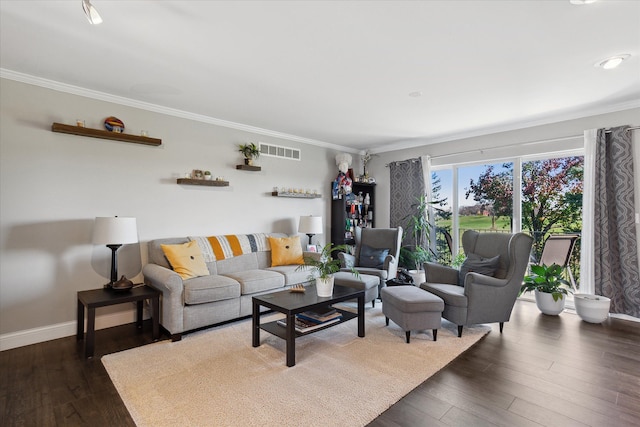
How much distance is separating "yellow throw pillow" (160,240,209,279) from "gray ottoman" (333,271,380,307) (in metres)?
1.60

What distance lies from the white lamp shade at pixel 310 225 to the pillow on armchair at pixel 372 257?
30.6 inches

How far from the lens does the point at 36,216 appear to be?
3152 mm

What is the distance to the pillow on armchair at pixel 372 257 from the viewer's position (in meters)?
4.72

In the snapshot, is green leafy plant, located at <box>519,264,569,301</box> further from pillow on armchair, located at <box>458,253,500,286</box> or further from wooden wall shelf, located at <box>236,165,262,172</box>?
wooden wall shelf, located at <box>236,165,262,172</box>

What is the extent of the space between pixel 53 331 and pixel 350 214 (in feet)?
14.4

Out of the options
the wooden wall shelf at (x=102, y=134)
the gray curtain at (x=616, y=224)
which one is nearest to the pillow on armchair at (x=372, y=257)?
the gray curtain at (x=616, y=224)

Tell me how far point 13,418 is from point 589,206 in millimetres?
5676

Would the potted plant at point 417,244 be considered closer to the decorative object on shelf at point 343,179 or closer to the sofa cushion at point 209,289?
the decorative object on shelf at point 343,179

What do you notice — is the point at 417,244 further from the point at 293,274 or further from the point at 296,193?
the point at 293,274

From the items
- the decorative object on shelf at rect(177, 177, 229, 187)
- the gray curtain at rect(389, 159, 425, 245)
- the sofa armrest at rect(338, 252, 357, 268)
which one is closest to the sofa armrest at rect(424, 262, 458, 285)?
the sofa armrest at rect(338, 252, 357, 268)

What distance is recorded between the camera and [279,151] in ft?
17.2

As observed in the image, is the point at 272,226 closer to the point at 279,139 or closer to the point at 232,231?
the point at 232,231

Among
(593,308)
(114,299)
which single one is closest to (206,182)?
(114,299)

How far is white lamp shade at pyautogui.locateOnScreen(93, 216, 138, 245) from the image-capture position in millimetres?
3145
